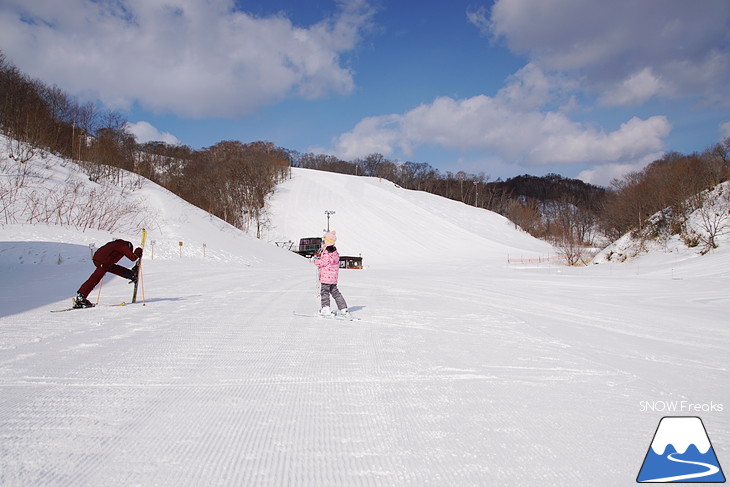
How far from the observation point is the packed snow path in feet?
8.88

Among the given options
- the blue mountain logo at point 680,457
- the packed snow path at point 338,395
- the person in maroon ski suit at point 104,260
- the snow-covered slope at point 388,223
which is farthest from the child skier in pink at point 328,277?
the snow-covered slope at point 388,223

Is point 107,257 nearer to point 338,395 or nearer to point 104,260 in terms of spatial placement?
point 104,260

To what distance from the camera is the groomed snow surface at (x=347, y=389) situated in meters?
2.72

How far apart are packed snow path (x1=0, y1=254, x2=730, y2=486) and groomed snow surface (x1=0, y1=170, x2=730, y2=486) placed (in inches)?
0.8

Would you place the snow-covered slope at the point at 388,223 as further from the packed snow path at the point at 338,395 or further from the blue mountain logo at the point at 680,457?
the blue mountain logo at the point at 680,457

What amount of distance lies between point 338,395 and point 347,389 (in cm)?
19

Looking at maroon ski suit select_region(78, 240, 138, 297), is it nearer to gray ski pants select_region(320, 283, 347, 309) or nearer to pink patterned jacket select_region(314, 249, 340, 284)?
pink patterned jacket select_region(314, 249, 340, 284)

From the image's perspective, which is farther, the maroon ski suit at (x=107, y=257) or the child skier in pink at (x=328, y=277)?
the maroon ski suit at (x=107, y=257)

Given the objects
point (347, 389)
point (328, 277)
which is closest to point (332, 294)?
point (328, 277)

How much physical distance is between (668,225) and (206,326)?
35.6 meters

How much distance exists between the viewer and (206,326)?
715cm

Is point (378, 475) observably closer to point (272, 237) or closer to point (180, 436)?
point (180, 436)

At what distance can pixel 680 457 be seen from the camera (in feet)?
9.20

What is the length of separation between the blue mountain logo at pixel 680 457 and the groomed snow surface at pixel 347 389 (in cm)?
16
